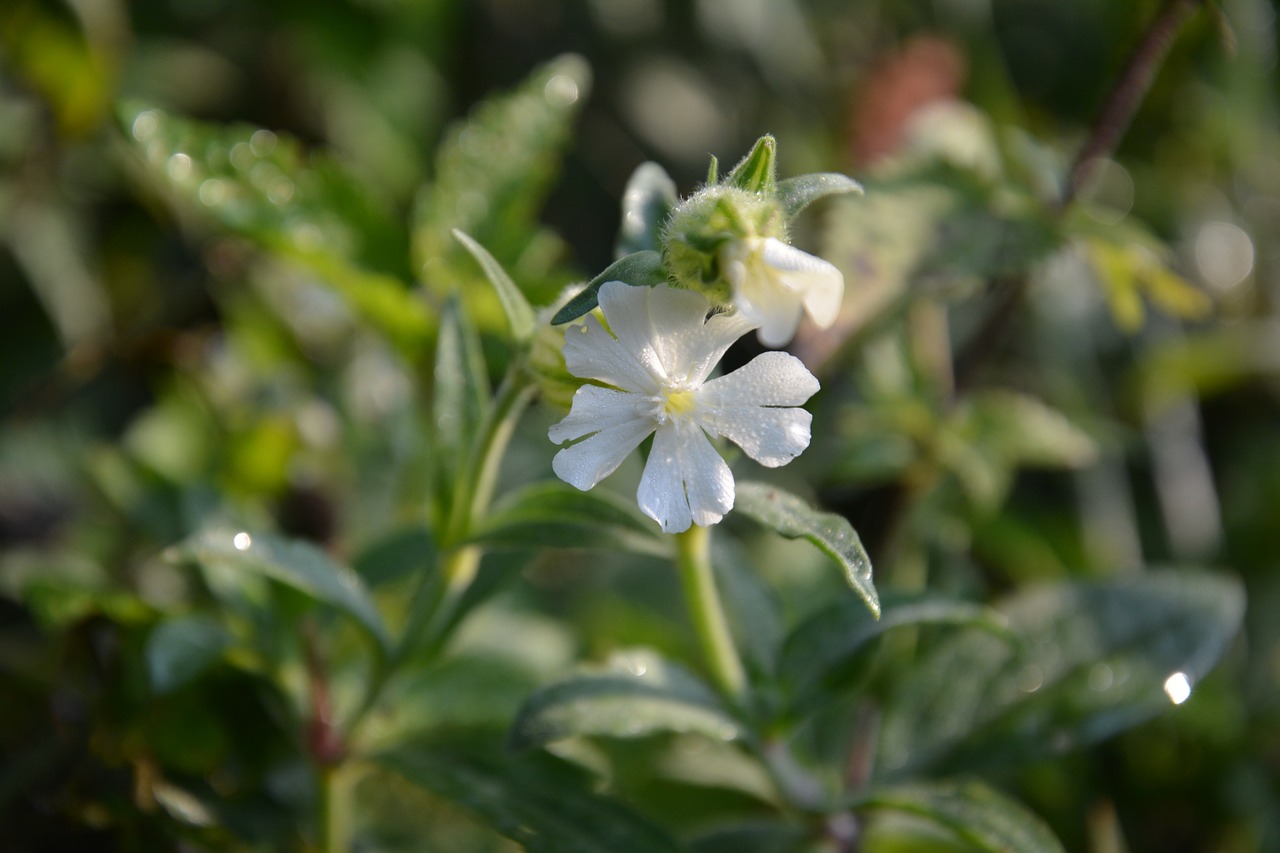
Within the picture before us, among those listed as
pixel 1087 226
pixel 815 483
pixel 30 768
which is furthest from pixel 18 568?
pixel 1087 226

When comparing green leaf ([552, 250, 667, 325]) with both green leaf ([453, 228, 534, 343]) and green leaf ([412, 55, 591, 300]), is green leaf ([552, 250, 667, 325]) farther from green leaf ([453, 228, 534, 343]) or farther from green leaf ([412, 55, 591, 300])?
green leaf ([412, 55, 591, 300])

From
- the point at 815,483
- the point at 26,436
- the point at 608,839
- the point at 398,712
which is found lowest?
the point at 608,839

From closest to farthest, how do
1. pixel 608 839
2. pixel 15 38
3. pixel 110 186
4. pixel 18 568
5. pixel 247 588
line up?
pixel 608 839
pixel 247 588
pixel 18 568
pixel 15 38
pixel 110 186

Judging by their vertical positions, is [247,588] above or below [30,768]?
above

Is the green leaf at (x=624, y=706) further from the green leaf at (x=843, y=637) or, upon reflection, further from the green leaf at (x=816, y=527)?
the green leaf at (x=816, y=527)

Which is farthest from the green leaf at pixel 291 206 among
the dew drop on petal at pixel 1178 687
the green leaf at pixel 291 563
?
the dew drop on petal at pixel 1178 687

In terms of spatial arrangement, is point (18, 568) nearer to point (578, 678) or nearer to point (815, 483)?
point (578, 678)
